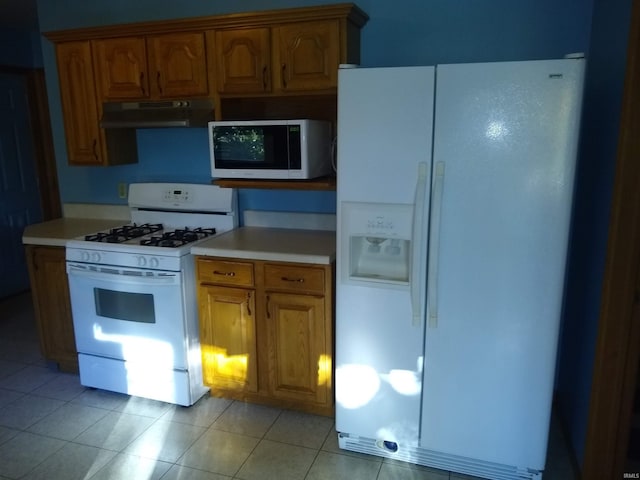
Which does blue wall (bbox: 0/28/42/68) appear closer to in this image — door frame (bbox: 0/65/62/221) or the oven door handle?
door frame (bbox: 0/65/62/221)

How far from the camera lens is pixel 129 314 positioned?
2.83 metres

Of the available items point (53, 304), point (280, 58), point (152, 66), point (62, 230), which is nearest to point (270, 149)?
point (280, 58)

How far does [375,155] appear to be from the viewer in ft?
6.91

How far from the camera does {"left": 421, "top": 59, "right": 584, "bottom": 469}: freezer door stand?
1896mm

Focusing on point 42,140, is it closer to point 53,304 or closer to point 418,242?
point 53,304

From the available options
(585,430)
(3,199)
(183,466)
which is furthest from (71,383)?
(585,430)

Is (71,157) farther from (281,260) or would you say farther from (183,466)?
(183,466)

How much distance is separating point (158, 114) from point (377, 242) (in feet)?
5.08

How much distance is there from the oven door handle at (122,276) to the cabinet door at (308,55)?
121cm

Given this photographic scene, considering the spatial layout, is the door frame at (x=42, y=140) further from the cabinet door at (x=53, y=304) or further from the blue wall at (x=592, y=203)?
the blue wall at (x=592, y=203)

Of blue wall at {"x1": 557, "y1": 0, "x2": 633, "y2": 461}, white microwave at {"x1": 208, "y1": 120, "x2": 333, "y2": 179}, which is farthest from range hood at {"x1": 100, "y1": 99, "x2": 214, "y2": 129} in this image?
blue wall at {"x1": 557, "y1": 0, "x2": 633, "y2": 461}

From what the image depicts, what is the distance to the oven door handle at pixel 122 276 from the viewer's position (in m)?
2.68

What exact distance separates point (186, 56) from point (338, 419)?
2143mm

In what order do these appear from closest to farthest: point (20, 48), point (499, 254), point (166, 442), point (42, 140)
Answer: point (499, 254) → point (166, 442) → point (20, 48) → point (42, 140)
